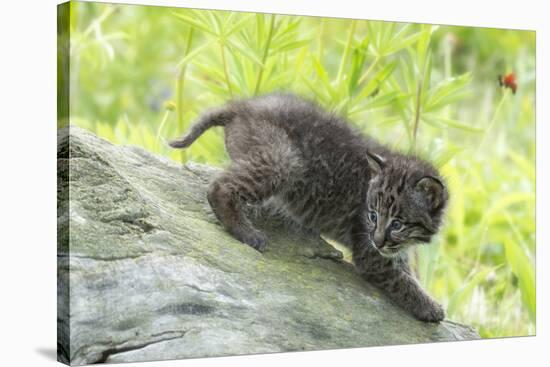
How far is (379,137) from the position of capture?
4.75 metres

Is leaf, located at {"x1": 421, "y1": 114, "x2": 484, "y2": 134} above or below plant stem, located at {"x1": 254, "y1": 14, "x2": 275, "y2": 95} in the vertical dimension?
below

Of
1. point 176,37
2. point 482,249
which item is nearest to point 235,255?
point 176,37

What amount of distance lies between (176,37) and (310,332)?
188 cm

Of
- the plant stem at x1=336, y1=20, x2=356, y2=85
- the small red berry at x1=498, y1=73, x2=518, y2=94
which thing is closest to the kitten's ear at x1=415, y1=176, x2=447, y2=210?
the plant stem at x1=336, y1=20, x2=356, y2=85

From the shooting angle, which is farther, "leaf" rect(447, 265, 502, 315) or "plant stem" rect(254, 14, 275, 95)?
"leaf" rect(447, 265, 502, 315)

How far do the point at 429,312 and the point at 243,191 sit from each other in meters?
1.12

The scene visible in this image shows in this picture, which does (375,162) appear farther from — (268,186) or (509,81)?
(509,81)

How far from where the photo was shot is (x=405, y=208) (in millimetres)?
4066

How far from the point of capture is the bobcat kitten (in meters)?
4.08

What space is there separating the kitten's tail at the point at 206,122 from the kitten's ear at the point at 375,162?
726 millimetres

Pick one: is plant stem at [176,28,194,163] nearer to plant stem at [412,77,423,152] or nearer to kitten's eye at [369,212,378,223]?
kitten's eye at [369,212,378,223]

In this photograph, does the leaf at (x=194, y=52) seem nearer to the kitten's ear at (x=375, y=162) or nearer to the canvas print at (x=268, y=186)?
the canvas print at (x=268, y=186)

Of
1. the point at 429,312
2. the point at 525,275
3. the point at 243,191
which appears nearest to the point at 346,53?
the point at 243,191

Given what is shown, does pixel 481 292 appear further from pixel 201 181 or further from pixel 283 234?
pixel 201 181
